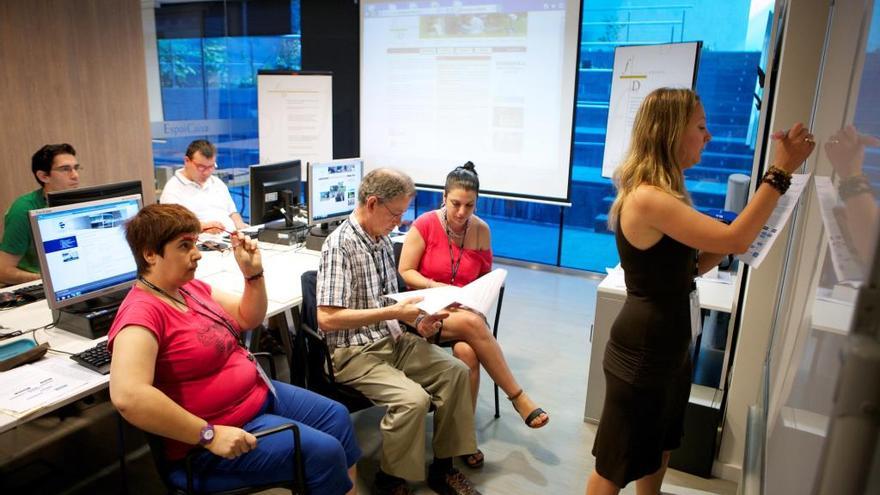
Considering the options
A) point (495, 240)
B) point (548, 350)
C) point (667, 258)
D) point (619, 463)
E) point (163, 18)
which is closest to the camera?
point (667, 258)

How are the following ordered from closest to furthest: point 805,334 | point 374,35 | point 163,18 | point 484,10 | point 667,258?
point 805,334, point 667,258, point 484,10, point 374,35, point 163,18

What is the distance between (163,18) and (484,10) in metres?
4.70

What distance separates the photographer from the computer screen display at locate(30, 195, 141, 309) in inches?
81.4

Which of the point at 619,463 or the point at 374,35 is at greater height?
the point at 374,35

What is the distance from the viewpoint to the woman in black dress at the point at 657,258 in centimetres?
146

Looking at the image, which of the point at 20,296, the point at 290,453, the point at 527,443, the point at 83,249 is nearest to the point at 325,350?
the point at 290,453

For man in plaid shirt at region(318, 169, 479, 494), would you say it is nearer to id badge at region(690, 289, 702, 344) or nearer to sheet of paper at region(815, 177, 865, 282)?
id badge at region(690, 289, 702, 344)

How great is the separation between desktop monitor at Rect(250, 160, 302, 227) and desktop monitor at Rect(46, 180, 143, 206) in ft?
2.93

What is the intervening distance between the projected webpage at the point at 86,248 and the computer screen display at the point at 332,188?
126 cm

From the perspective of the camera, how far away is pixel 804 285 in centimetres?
129

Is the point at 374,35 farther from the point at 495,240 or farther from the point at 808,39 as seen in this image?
the point at 808,39

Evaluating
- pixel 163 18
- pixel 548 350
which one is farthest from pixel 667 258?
pixel 163 18

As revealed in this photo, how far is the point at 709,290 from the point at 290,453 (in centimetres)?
212

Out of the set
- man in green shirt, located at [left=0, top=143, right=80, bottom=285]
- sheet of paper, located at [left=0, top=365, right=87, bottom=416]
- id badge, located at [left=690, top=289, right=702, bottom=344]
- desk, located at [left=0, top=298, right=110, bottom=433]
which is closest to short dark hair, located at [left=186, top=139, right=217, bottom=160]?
man in green shirt, located at [left=0, top=143, right=80, bottom=285]
